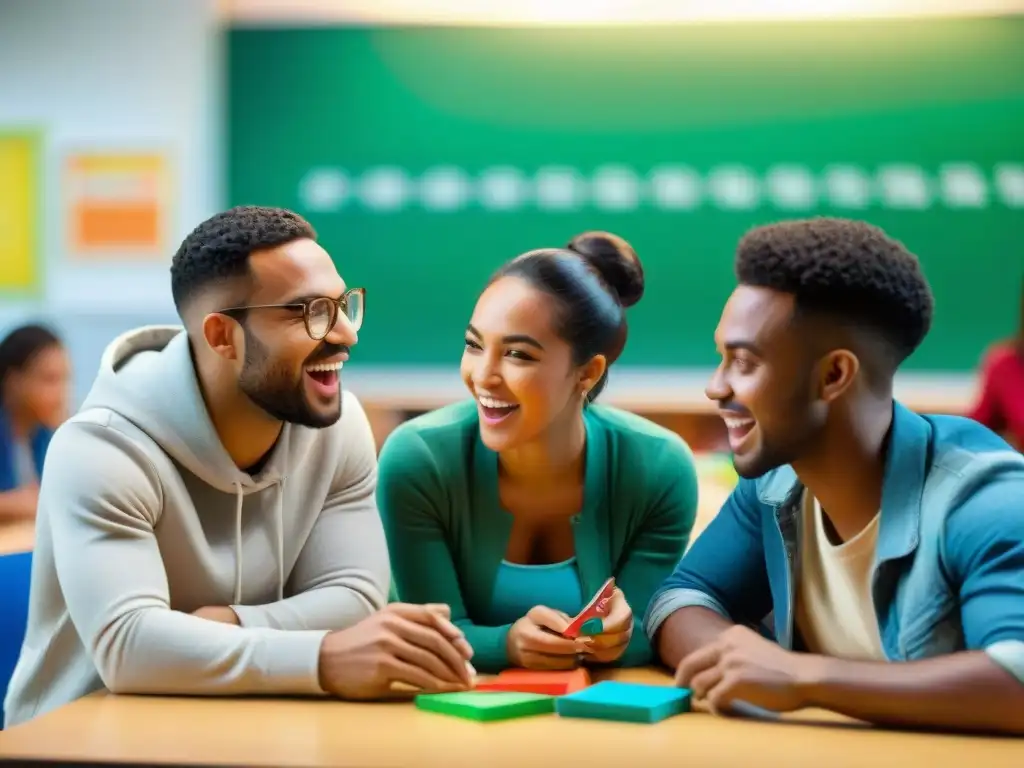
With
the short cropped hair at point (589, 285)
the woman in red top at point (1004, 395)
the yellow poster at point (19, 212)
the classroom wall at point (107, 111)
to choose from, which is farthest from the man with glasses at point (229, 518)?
the yellow poster at point (19, 212)

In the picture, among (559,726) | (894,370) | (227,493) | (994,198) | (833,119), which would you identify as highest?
(833,119)

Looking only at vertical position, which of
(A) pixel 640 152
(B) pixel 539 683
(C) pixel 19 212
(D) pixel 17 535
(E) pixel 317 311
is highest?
(A) pixel 640 152

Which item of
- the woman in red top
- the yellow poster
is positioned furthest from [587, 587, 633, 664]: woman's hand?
the yellow poster

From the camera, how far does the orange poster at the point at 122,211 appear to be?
5316 millimetres

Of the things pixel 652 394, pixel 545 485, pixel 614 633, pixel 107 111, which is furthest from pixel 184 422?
pixel 107 111

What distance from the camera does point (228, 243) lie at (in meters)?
1.76

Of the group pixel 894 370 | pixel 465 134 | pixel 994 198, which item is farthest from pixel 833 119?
pixel 894 370

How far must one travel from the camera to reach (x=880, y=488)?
1.55 m

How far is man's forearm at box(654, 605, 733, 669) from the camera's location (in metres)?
1.65

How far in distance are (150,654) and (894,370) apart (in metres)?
1.01

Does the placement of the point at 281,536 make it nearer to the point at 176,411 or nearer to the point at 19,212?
the point at 176,411

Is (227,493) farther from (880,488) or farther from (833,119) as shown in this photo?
(833,119)

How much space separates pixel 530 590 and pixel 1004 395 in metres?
2.53

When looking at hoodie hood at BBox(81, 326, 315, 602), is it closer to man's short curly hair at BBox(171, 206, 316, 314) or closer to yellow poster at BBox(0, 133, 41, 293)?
man's short curly hair at BBox(171, 206, 316, 314)
